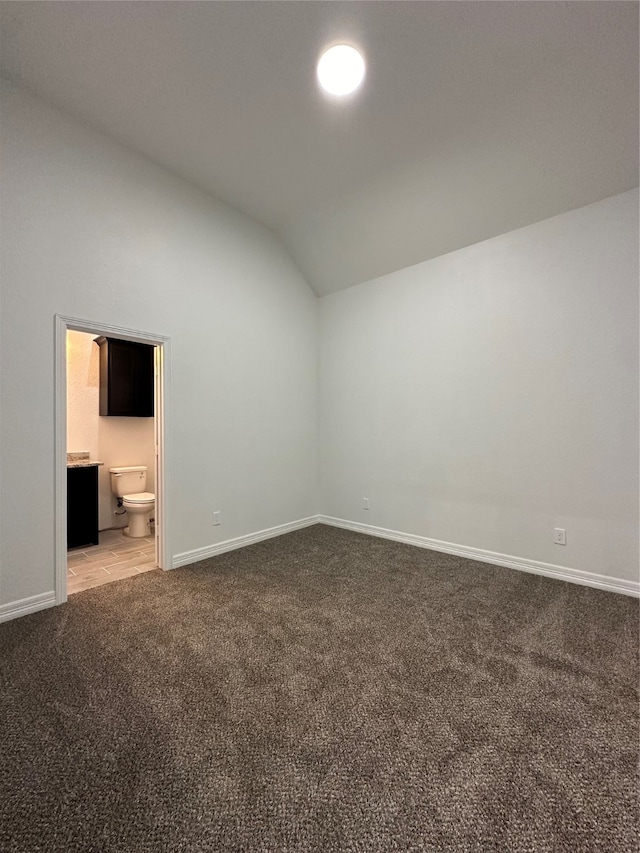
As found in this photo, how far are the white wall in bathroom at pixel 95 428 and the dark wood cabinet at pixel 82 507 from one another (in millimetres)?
497

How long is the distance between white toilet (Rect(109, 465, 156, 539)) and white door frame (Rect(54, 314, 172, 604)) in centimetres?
95

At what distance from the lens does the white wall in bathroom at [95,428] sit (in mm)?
4258

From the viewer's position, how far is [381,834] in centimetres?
110

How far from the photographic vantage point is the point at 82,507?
12.7 ft

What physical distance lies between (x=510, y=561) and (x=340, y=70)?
3.73 metres

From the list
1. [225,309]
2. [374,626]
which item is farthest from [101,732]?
[225,309]

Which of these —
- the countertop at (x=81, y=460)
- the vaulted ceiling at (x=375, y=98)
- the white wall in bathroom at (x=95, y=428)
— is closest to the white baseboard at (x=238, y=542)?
the countertop at (x=81, y=460)

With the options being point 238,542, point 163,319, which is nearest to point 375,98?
point 163,319

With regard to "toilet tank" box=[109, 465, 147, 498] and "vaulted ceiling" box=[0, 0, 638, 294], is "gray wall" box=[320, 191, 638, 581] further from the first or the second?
"toilet tank" box=[109, 465, 147, 498]

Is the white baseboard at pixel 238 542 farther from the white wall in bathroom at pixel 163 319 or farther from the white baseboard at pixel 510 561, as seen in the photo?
the white baseboard at pixel 510 561

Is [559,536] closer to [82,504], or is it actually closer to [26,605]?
[26,605]

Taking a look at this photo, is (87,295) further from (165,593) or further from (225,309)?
(165,593)

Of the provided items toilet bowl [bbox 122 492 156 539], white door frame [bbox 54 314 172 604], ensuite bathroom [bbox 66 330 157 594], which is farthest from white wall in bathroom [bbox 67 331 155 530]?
white door frame [bbox 54 314 172 604]

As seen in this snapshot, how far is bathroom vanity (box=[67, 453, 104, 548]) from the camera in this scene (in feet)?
12.5
